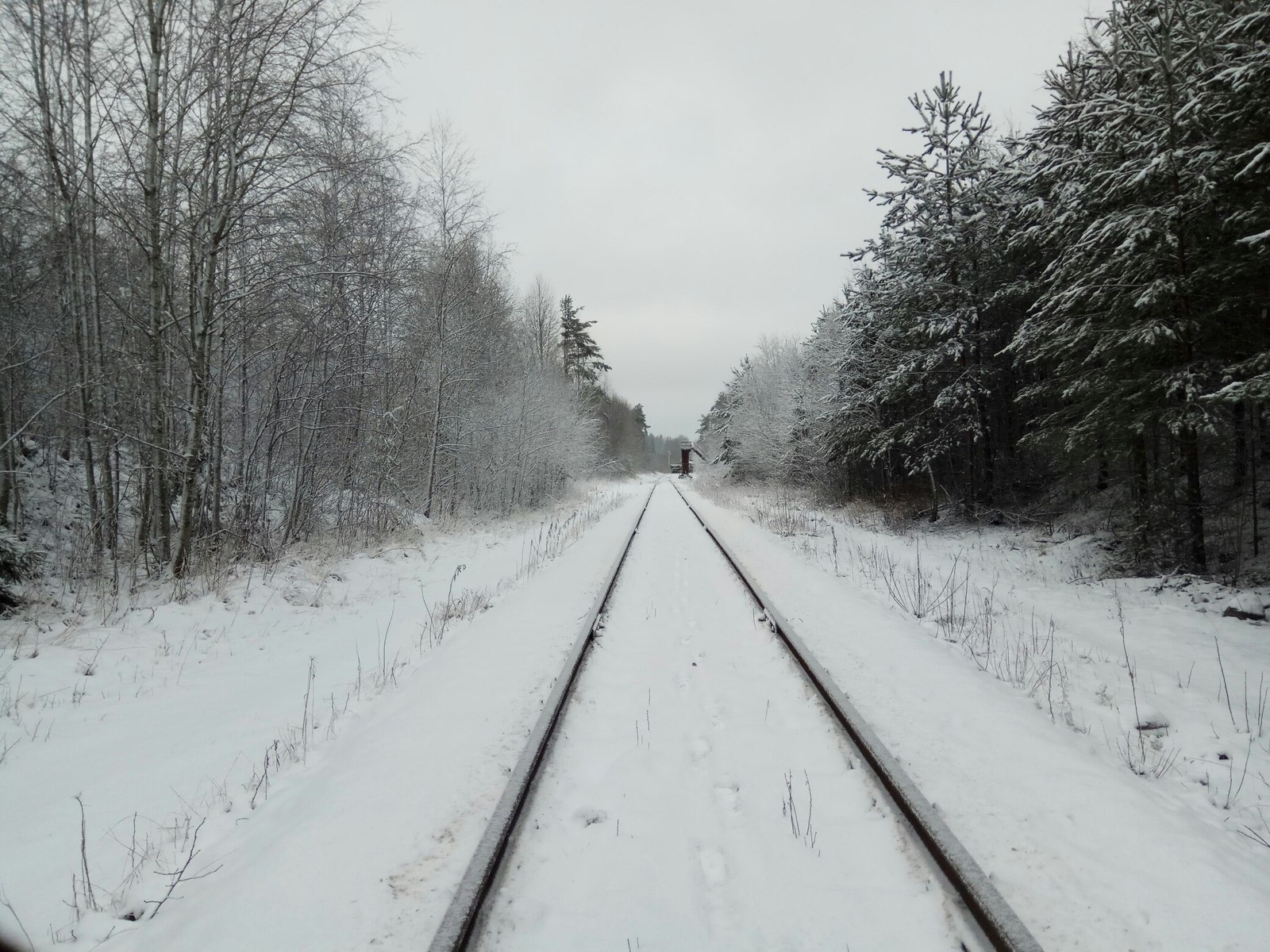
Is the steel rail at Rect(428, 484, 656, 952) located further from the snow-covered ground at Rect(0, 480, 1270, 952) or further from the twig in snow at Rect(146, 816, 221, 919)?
the twig in snow at Rect(146, 816, 221, 919)

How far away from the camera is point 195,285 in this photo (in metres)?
7.79

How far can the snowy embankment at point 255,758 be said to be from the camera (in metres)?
2.47

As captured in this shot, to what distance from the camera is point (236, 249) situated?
344 inches

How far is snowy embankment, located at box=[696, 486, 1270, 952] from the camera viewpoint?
7.95 feet

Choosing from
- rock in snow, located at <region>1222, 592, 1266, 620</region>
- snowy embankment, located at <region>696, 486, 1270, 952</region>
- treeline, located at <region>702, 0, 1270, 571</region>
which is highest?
treeline, located at <region>702, 0, 1270, 571</region>

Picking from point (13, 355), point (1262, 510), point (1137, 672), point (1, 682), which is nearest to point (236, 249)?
point (13, 355)

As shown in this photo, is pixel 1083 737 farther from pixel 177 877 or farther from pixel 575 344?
pixel 575 344

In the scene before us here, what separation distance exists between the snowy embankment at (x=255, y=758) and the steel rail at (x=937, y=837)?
2111mm

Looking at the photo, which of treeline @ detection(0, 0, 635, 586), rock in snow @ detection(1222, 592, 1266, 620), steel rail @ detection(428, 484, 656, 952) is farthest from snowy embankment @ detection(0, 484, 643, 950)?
rock in snow @ detection(1222, 592, 1266, 620)

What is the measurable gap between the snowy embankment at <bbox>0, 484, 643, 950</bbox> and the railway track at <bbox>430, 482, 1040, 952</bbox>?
0.27 m

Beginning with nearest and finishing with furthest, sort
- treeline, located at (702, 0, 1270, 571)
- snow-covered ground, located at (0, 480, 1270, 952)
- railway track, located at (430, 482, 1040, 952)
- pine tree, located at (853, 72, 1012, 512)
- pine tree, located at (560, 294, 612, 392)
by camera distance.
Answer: railway track, located at (430, 482, 1040, 952) < snow-covered ground, located at (0, 480, 1270, 952) < treeline, located at (702, 0, 1270, 571) < pine tree, located at (853, 72, 1012, 512) < pine tree, located at (560, 294, 612, 392)

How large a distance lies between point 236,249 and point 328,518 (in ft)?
18.6

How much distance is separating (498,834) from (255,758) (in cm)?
231

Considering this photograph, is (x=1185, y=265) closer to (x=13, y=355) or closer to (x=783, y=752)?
(x=783, y=752)
